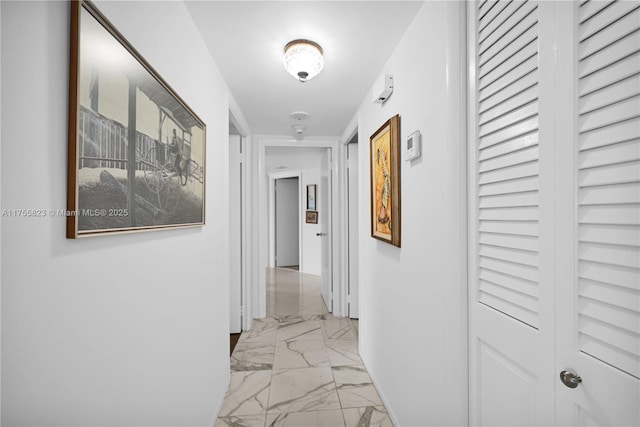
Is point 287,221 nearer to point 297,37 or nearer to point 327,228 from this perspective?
point 327,228

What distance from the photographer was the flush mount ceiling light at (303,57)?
1715 mm

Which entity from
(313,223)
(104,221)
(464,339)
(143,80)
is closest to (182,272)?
(104,221)

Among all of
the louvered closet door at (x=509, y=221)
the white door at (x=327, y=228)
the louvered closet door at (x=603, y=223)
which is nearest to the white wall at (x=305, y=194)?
the white door at (x=327, y=228)

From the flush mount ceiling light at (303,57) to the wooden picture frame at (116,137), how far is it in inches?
27.3

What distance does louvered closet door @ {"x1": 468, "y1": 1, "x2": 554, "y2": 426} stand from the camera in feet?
2.97

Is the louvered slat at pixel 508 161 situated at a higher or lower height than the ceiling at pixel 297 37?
lower

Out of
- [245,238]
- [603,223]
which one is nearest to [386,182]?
[603,223]

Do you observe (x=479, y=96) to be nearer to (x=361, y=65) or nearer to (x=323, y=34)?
(x=323, y=34)

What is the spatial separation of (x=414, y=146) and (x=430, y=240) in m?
0.47

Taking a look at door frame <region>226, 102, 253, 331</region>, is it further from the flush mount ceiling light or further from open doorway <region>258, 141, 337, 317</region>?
the flush mount ceiling light

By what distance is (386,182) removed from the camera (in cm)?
202

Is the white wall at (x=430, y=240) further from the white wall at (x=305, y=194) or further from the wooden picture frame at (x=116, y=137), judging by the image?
the white wall at (x=305, y=194)

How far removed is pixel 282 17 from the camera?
152 centimetres

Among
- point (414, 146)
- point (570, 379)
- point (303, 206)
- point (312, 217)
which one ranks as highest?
point (414, 146)
